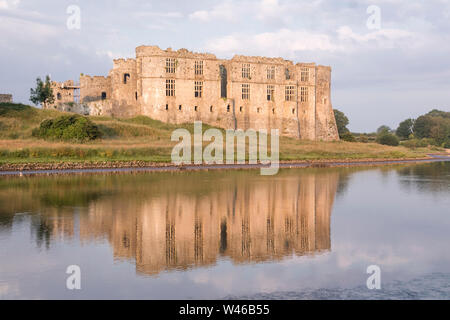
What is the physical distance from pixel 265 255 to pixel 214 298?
3.40 meters

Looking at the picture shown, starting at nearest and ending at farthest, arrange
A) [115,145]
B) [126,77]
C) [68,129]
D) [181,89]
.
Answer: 1. [115,145]
2. [68,129]
3. [181,89]
4. [126,77]

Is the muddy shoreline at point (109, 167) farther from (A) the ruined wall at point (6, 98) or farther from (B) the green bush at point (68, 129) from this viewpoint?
(A) the ruined wall at point (6, 98)

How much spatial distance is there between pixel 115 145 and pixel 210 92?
20767 millimetres

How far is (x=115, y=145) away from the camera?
4488 cm

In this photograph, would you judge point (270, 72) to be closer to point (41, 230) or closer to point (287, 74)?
point (287, 74)

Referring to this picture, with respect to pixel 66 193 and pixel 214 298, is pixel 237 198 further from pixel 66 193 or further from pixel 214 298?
pixel 214 298

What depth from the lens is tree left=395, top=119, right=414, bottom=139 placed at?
4710 inches

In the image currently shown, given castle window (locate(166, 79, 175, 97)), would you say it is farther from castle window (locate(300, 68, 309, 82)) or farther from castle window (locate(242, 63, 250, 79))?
castle window (locate(300, 68, 309, 82))

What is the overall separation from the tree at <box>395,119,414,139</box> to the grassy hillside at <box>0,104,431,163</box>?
197 feet

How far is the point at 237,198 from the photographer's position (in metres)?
22.1

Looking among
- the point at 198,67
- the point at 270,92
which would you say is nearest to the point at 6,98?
the point at 198,67

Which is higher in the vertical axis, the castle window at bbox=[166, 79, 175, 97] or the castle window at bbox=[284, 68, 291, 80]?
the castle window at bbox=[284, 68, 291, 80]

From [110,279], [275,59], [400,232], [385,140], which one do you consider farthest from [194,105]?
[110,279]

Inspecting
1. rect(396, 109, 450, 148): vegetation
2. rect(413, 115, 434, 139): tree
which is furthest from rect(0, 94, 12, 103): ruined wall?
rect(413, 115, 434, 139): tree
